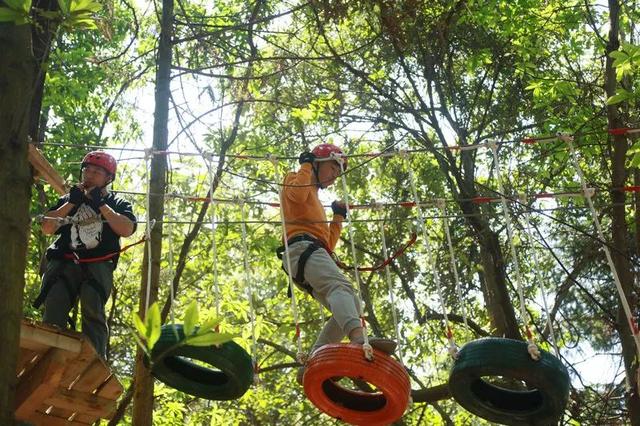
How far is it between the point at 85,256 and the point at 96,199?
310mm

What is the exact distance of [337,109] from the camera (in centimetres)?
920

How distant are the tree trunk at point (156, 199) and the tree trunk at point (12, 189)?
221 centimetres

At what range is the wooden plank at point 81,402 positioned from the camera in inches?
146

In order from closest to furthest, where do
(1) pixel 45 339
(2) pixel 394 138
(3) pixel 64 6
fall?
1. (3) pixel 64 6
2. (1) pixel 45 339
3. (2) pixel 394 138

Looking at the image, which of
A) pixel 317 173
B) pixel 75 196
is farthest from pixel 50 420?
pixel 317 173

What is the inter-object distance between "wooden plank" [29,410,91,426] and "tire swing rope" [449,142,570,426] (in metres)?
1.80

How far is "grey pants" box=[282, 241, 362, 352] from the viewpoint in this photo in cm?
406

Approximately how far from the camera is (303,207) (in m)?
4.51

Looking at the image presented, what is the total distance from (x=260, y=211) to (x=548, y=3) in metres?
3.79

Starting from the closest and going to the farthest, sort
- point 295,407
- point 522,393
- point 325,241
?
point 522,393
point 325,241
point 295,407

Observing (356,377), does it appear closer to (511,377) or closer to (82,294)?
(511,377)

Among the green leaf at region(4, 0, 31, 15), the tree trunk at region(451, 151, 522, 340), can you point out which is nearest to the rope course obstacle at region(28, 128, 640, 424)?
the green leaf at region(4, 0, 31, 15)

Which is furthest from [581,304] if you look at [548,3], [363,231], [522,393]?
[522,393]

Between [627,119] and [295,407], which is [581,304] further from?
[295,407]
